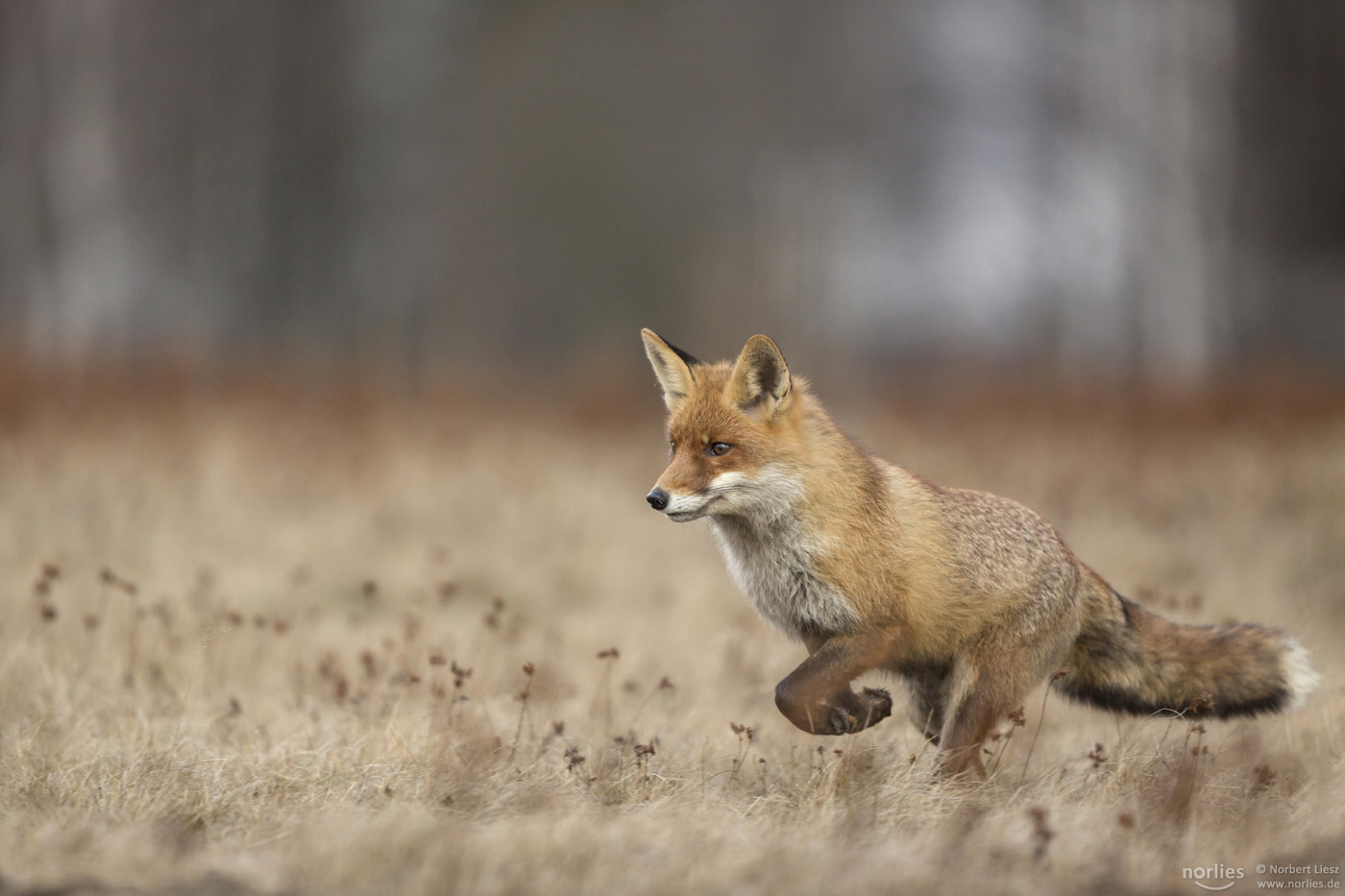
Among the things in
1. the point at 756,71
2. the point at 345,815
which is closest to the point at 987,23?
the point at 756,71

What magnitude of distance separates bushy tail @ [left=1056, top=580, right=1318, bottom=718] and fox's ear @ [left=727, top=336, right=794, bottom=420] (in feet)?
4.50

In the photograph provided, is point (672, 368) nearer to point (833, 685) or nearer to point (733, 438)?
point (733, 438)

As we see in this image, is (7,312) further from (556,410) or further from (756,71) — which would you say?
(756,71)

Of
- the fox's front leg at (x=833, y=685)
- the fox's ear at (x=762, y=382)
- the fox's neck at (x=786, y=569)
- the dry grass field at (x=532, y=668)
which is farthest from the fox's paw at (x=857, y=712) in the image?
the fox's ear at (x=762, y=382)

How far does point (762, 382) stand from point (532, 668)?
4.38 feet

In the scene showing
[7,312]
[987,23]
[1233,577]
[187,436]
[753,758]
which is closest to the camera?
[753,758]

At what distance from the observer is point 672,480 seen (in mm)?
3447

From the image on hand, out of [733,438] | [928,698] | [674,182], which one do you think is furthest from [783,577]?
[674,182]

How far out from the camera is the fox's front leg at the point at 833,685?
135 inches

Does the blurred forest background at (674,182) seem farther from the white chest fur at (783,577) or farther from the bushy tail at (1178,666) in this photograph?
the white chest fur at (783,577)

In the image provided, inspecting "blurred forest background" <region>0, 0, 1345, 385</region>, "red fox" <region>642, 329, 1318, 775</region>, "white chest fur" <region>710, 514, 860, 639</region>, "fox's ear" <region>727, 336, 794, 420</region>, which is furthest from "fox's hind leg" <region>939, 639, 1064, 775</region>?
"blurred forest background" <region>0, 0, 1345, 385</region>

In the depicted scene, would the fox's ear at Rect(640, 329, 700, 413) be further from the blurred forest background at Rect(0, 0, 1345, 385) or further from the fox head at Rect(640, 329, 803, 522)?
the blurred forest background at Rect(0, 0, 1345, 385)

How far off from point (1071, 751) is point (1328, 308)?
21.8m

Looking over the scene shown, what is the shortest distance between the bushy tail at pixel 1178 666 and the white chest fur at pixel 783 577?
933mm
